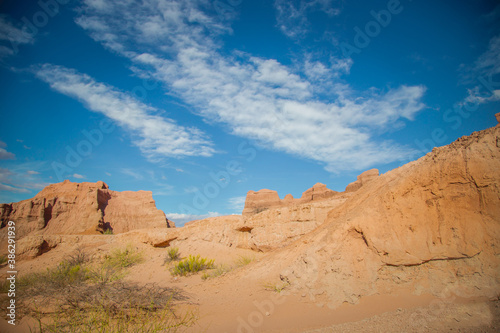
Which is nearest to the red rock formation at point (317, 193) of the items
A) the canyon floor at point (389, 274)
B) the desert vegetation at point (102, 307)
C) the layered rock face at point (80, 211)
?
the layered rock face at point (80, 211)

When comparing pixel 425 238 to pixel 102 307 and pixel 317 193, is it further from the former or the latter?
pixel 317 193

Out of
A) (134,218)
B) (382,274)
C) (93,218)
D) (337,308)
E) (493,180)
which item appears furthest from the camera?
(134,218)

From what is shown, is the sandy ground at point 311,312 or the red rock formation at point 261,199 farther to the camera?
the red rock formation at point 261,199

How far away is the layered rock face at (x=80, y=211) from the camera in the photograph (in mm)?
22953

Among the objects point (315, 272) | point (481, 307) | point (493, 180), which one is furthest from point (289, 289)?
point (493, 180)

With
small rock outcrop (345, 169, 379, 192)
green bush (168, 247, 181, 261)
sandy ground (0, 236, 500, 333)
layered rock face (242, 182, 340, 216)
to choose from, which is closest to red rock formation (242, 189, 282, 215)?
layered rock face (242, 182, 340, 216)

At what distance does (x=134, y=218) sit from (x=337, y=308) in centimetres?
2860

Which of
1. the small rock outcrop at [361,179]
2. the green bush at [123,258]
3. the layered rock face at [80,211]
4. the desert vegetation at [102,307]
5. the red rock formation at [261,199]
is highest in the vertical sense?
the red rock formation at [261,199]

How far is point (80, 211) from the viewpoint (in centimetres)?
2522

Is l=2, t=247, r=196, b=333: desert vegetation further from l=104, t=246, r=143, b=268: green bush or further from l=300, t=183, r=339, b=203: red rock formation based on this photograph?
l=300, t=183, r=339, b=203: red rock formation

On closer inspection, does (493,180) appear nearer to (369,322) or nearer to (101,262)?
(369,322)

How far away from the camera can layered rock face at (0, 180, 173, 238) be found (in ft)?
75.3

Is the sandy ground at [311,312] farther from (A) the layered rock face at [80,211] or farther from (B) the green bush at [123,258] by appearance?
(A) the layered rock face at [80,211]

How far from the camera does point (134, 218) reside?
92.1 ft
